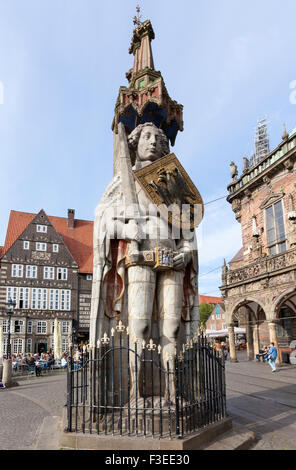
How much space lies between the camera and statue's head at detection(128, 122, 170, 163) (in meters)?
6.27

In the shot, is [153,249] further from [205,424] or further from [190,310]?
[205,424]

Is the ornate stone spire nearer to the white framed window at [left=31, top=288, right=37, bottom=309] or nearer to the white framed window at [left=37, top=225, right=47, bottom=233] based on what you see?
the white framed window at [left=31, top=288, right=37, bottom=309]

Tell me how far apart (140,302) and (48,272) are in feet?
105

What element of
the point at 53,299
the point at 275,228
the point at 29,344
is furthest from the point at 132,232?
the point at 53,299

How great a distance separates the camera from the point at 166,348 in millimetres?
5285

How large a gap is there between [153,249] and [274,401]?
4.99 m

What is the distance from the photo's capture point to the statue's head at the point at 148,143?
627cm

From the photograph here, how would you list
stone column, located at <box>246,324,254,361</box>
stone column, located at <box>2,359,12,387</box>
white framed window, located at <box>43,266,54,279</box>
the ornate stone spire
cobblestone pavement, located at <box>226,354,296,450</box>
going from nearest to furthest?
cobblestone pavement, located at <box>226,354,296,450</box>
the ornate stone spire
stone column, located at <box>2,359,12,387</box>
stone column, located at <box>246,324,254,361</box>
white framed window, located at <box>43,266,54,279</box>

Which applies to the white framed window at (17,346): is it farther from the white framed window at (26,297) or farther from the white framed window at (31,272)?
the white framed window at (31,272)

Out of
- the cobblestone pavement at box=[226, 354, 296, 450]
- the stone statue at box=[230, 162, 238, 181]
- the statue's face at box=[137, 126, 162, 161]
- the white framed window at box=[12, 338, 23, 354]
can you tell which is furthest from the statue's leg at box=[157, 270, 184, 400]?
the white framed window at box=[12, 338, 23, 354]

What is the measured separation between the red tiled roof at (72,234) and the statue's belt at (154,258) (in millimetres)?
32290

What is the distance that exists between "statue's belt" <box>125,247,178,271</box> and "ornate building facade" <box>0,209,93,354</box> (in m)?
28.9

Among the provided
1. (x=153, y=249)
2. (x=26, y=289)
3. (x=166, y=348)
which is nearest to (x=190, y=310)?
(x=166, y=348)

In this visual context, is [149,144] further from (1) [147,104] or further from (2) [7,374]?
(2) [7,374]
